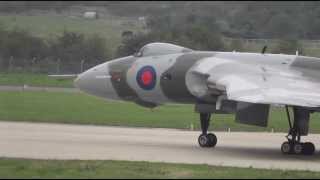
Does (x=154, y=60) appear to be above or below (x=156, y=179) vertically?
above

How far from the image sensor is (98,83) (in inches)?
1038

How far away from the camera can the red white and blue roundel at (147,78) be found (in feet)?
83.1

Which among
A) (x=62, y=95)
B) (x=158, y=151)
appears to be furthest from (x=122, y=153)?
(x=62, y=95)

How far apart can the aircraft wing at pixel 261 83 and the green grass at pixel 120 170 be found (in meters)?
4.12

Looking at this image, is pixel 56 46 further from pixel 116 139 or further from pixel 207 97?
pixel 207 97

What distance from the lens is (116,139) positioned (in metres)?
26.7

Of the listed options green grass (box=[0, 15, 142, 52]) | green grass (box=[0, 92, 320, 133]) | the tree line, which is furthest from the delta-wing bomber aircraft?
the tree line

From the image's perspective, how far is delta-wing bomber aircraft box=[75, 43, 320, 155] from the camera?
2169 cm

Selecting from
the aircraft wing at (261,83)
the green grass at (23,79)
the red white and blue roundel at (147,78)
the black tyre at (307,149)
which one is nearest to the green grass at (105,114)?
the green grass at (23,79)

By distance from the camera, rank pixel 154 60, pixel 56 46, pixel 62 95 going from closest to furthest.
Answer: pixel 154 60, pixel 56 46, pixel 62 95

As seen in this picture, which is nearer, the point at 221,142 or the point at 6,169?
the point at 6,169

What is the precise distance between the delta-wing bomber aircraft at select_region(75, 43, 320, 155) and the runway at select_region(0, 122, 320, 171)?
3.86ft

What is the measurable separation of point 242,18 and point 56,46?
1180 inches

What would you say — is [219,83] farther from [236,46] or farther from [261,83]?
[236,46]
